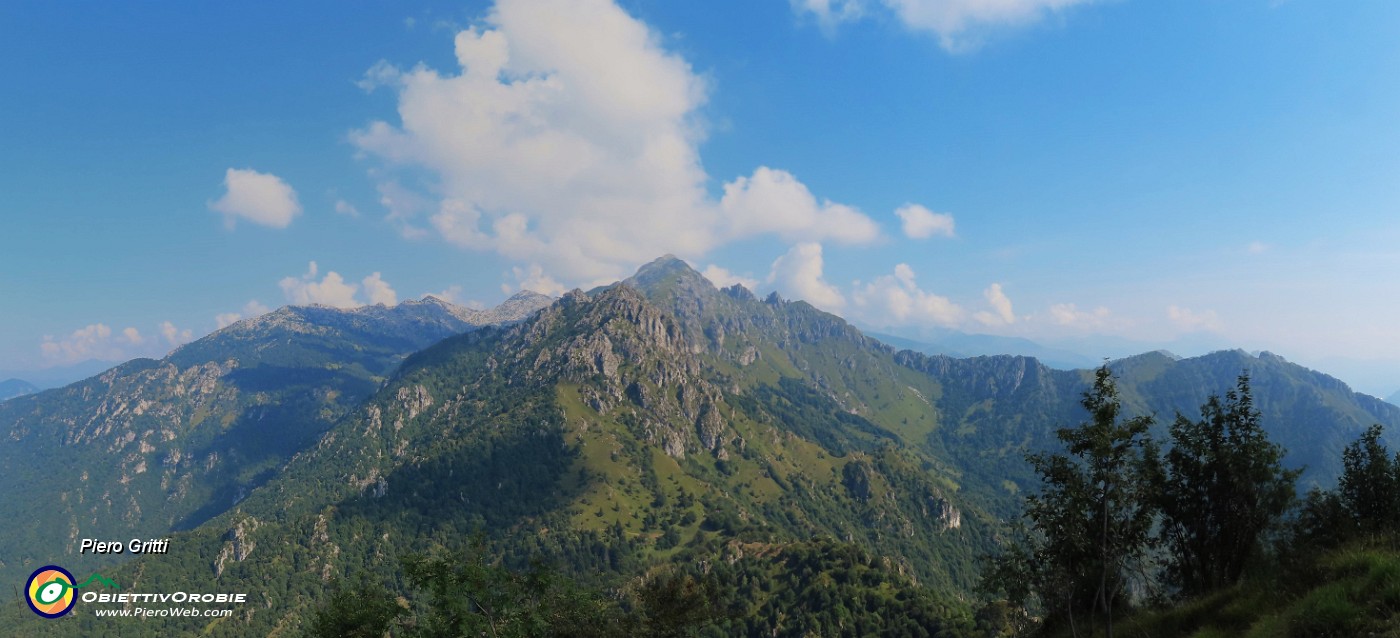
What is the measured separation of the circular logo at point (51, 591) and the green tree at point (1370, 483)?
12269cm

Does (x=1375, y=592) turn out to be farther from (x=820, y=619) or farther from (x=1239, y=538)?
(x=820, y=619)

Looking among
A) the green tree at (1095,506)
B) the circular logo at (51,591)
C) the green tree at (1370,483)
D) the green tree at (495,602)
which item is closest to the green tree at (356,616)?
the green tree at (495,602)

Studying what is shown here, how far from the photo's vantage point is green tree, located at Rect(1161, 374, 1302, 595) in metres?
32.1

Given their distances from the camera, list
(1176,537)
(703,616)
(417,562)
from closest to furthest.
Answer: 1. (1176,537)
2. (417,562)
3. (703,616)

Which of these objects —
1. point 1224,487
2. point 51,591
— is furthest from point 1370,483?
point 51,591

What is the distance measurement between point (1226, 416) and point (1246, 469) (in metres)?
3.21

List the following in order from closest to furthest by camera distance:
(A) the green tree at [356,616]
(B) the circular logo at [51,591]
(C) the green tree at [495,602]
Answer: (C) the green tree at [495,602], (A) the green tree at [356,616], (B) the circular logo at [51,591]

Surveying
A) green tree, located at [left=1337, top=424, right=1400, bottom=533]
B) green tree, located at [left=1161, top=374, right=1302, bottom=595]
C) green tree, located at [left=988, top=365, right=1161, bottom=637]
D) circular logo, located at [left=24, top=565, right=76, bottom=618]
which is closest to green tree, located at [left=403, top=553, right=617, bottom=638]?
green tree, located at [left=988, top=365, right=1161, bottom=637]

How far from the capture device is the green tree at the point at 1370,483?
32.8 metres

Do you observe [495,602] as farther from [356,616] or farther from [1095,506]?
[1095,506]

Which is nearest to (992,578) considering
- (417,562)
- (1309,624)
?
(1309,624)

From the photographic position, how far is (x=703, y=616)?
5778cm

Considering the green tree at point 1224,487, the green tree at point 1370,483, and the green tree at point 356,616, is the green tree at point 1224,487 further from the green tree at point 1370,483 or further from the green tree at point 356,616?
the green tree at point 356,616

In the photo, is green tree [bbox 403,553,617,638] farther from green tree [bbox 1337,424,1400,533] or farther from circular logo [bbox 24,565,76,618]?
circular logo [bbox 24,565,76,618]
